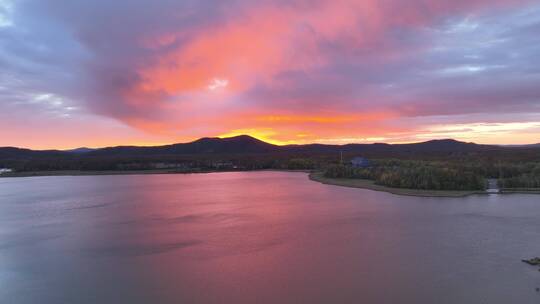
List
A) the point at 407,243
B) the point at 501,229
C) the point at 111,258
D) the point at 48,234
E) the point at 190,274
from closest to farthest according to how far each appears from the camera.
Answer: the point at 190,274 → the point at 111,258 → the point at 407,243 → the point at 501,229 → the point at 48,234

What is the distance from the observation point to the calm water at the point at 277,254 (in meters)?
→ 8.57

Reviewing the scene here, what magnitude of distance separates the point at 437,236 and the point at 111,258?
10.3 m

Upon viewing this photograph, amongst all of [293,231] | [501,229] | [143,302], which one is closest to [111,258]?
[143,302]

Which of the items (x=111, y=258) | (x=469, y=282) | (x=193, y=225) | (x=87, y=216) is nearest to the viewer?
(x=469, y=282)

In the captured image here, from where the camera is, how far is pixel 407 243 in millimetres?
12656

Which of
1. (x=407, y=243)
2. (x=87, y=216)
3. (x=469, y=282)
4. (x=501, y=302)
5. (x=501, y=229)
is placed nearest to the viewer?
(x=501, y=302)

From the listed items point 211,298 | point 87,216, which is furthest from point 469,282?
point 87,216

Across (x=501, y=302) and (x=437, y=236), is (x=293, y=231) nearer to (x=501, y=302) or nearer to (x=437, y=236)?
(x=437, y=236)

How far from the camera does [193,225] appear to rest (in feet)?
54.4

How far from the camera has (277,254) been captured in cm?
1157

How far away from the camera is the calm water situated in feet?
28.1

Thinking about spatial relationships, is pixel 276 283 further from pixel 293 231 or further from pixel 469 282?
pixel 293 231

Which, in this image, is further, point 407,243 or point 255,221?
point 255,221

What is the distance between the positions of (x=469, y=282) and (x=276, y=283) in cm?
426
